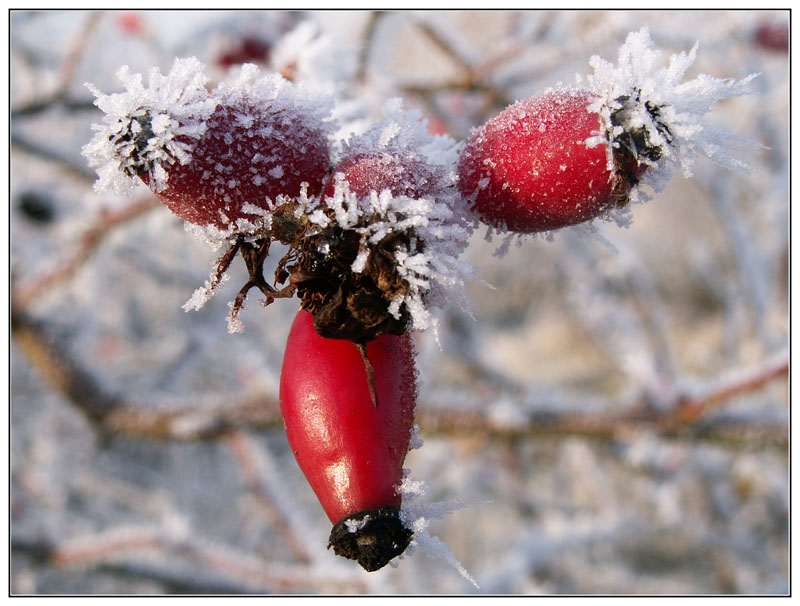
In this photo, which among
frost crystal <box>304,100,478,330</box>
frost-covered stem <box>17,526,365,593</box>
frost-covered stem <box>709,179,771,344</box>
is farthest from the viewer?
frost-covered stem <box>709,179,771,344</box>

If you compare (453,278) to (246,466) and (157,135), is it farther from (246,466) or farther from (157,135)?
(246,466)

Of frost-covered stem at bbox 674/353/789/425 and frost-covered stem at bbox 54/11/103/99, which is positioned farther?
frost-covered stem at bbox 54/11/103/99

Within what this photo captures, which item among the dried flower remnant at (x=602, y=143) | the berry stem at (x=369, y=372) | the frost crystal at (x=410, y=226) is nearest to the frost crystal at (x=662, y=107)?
the dried flower remnant at (x=602, y=143)

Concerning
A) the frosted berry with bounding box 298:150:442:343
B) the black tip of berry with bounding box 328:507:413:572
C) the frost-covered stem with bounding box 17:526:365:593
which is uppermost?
the frost-covered stem with bounding box 17:526:365:593

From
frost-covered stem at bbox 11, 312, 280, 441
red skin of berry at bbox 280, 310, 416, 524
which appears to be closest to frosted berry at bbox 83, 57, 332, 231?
red skin of berry at bbox 280, 310, 416, 524

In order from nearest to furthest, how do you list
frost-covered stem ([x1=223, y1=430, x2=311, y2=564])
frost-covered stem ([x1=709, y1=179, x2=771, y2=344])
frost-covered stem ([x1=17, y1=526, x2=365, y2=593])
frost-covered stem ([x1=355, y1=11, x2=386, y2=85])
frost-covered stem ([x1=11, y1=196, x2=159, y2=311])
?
frost-covered stem ([x1=355, y1=11, x2=386, y2=85]) < frost-covered stem ([x1=11, y1=196, x2=159, y2=311]) < frost-covered stem ([x1=17, y1=526, x2=365, y2=593]) < frost-covered stem ([x1=223, y1=430, x2=311, y2=564]) < frost-covered stem ([x1=709, y1=179, x2=771, y2=344])

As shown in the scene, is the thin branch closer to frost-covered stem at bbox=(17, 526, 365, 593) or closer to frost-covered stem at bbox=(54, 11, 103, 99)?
frost-covered stem at bbox=(17, 526, 365, 593)

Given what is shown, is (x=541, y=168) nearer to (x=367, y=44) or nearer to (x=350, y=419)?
(x=350, y=419)

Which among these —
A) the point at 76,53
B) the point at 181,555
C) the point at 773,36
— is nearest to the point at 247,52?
Answer: the point at 76,53
